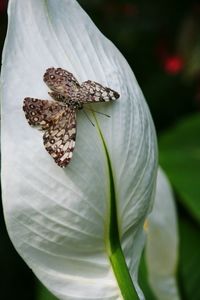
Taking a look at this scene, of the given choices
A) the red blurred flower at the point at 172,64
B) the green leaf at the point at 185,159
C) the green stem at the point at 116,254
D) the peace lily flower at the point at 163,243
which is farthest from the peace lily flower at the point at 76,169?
the red blurred flower at the point at 172,64

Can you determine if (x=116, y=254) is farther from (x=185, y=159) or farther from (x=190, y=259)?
(x=185, y=159)

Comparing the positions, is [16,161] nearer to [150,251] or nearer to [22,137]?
[22,137]

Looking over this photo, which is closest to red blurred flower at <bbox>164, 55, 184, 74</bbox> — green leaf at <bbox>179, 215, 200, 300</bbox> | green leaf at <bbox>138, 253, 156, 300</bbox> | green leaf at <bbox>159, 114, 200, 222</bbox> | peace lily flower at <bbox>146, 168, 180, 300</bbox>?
green leaf at <bbox>159, 114, 200, 222</bbox>

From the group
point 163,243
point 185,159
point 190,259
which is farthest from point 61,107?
point 185,159

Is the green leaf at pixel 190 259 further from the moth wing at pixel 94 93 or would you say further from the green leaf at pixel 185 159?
the moth wing at pixel 94 93

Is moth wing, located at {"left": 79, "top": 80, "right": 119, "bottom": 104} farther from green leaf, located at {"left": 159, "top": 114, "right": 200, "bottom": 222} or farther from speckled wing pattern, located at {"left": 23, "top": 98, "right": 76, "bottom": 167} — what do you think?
green leaf, located at {"left": 159, "top": 114, "right": 200, "bottom": 222}
